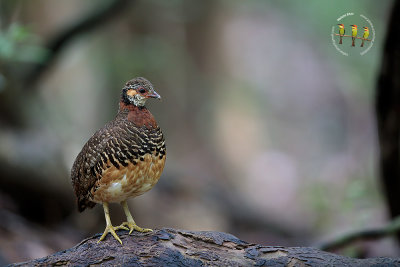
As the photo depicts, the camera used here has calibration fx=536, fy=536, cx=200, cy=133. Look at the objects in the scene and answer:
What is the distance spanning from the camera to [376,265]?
3158mm

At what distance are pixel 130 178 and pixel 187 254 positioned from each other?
23.8 inches

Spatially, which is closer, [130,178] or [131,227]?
[130,178]

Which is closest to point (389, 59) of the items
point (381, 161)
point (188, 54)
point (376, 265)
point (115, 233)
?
point (381, 161)

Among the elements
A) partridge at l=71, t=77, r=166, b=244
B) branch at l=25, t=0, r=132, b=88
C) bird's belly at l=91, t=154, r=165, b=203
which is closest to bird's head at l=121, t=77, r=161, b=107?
partridge at l=71, t=77, r=166, b=244

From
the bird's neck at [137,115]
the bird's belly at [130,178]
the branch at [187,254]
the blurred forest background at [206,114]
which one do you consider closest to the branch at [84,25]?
the blurred forest background at [206,114]

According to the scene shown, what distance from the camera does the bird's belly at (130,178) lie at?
3436 mm

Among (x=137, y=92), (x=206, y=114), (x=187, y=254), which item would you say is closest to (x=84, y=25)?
(x=137, y=92)

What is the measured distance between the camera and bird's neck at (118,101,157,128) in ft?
11.6

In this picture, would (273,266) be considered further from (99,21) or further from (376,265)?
(99,21)

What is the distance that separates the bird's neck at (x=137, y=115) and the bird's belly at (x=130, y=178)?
23cm

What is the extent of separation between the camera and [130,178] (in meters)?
3.44

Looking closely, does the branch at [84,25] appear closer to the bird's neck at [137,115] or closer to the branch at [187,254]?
the bird's neck at [137,115]

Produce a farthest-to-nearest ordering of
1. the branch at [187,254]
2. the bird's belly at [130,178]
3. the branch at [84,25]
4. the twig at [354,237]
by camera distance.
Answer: the branch at [84,25]
the twig at [354,237]
the bird's belly at [130,178]
the branch at [187,254]

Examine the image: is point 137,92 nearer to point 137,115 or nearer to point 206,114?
point 137,115
